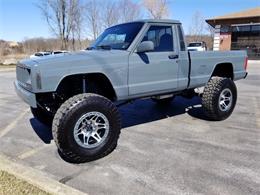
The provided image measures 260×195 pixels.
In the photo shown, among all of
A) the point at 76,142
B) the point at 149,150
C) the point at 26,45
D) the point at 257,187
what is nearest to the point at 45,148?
the point at 76,142

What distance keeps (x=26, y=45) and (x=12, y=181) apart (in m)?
59.2

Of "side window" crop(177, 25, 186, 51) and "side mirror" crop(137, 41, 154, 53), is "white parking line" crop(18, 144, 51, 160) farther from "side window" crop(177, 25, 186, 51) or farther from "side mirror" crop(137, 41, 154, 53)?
"side window" crop(177, 25, 186, 51)

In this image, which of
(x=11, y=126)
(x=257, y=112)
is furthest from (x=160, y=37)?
(x=11, y=126)

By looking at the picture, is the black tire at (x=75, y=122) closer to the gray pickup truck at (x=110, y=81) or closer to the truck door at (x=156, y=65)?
the gray pickup truck at (x=110, y=81)

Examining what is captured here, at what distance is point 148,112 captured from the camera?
7352 millimetres

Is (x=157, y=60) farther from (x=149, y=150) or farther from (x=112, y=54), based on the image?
(x=149, y=150)

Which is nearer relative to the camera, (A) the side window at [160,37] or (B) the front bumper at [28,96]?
(B) the front bumper at [28,96]

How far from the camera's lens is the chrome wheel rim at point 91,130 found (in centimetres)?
427

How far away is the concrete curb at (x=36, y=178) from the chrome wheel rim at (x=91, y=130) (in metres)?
0.75

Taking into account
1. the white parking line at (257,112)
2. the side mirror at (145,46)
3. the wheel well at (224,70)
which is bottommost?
the white parking line at (257,112)

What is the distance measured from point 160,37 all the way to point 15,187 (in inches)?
142

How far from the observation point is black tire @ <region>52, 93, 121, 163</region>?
4.07 m

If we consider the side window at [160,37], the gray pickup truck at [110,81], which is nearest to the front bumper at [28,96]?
the gray pickup truck at [110,81]

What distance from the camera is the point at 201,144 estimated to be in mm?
4914
